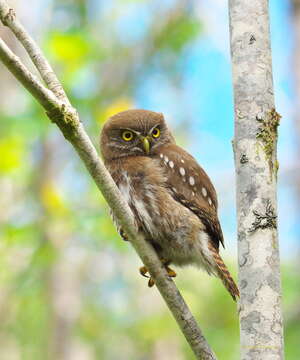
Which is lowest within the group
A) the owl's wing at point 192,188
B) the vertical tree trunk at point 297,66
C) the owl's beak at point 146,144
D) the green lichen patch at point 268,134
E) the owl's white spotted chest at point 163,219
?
the green lichen patch at point 268,134

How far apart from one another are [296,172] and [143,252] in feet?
19.7

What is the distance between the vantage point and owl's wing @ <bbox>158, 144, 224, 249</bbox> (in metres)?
4.21

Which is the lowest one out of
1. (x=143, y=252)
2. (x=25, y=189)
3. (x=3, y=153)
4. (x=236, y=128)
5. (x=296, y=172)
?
(x=143, y=252)

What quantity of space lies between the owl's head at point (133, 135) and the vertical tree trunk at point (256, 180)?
78.1 inches

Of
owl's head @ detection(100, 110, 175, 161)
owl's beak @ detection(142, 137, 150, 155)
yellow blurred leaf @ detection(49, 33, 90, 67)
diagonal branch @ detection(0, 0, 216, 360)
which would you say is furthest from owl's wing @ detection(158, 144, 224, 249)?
yellow blurred leaf @ detection(49, 33, 90, 67)

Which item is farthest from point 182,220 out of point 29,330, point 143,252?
point 29,330

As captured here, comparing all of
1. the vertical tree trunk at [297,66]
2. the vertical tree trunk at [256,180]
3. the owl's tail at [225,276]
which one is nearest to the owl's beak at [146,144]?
the owl's tail at [225,276]

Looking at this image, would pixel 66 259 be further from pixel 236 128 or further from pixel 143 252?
pixel 236 128

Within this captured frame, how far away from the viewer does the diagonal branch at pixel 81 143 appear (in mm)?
2373

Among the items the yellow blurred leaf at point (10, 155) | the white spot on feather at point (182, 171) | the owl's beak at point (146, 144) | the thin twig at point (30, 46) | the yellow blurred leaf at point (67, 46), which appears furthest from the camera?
the yellow blurred leaf at point (67, 46)

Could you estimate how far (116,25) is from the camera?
868 centimetres

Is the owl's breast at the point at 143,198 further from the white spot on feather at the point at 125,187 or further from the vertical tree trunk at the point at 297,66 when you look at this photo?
the vertical tree trunk at the point at 297,66

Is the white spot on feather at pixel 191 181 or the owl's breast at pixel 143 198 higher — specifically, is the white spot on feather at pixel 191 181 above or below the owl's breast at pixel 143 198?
above

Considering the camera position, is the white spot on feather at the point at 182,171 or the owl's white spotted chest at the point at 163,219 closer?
the owl's white spotted chest at the point at 163,219
